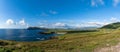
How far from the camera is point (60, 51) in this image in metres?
42.4

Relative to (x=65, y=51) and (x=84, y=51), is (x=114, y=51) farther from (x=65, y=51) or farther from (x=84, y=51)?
(x=65, y=51)

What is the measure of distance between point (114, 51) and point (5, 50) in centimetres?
2201

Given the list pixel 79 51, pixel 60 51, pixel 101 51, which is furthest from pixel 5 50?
pixel 101 51

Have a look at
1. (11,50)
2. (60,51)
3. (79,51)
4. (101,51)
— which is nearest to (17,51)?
(11,50)

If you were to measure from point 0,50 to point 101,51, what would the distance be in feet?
67.6

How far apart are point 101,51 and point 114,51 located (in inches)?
107

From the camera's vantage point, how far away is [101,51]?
137 ft

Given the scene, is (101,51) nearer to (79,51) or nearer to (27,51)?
(79,51)

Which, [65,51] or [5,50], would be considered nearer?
[5,50]

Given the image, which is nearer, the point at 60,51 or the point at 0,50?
the point at 0,50

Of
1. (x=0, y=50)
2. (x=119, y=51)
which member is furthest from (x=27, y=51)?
(x=119, y=51)

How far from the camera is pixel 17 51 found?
40.0 meters

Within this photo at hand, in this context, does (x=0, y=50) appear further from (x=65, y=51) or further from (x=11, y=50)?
(x=65, y=51)

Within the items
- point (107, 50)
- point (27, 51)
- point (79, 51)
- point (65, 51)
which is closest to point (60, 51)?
point (65, 51)
